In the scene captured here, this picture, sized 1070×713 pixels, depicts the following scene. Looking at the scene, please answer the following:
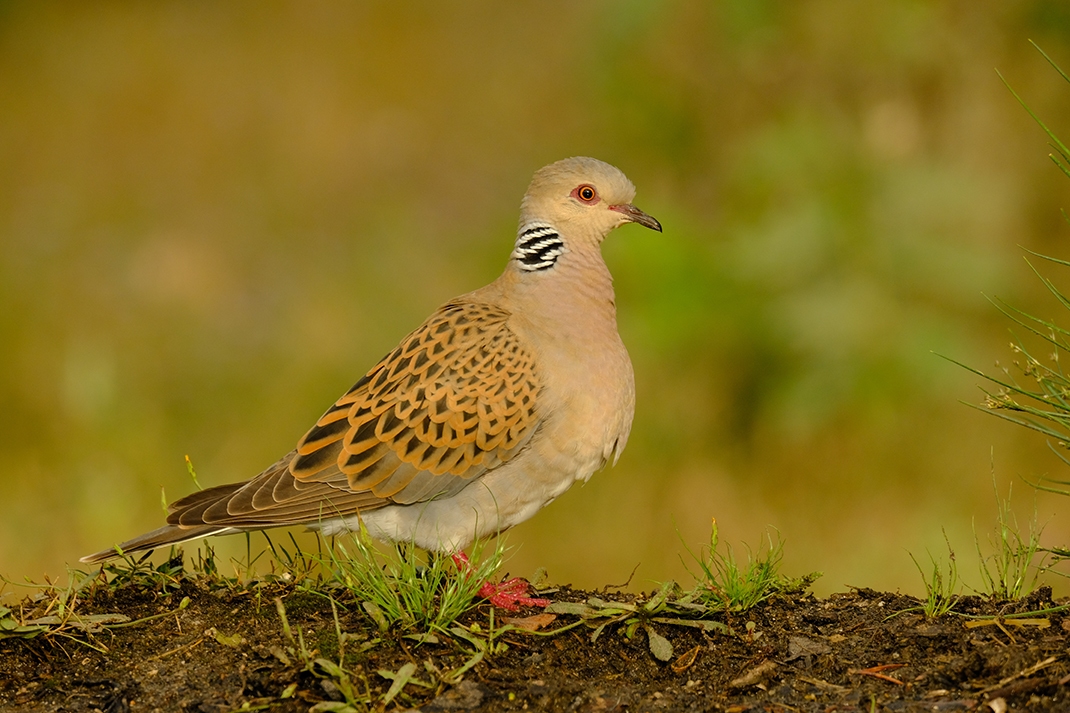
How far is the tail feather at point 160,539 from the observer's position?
3920 millimetres

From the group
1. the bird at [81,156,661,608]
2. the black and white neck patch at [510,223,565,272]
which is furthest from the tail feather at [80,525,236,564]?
the black and white neck patch at [510,223,565,272]

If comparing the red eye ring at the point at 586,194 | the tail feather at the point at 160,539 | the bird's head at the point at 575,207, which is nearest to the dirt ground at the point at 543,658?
the tail feather at the point at 160,539

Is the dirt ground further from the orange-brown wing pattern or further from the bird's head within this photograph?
the bird's head

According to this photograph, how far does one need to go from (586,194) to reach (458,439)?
121 centimetres

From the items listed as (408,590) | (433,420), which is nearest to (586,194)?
(433,420)

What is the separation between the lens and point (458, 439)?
4.44m

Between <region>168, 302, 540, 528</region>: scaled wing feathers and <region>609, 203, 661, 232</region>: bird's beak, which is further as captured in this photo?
<region>609, 203, 661, 232</region>: bird's beak

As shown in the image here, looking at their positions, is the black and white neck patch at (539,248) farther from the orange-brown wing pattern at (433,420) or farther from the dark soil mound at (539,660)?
the dark soil mound at (539,660)

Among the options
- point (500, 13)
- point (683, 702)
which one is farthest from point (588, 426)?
point (500, 13)

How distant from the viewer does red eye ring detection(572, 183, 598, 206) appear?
4934 mm

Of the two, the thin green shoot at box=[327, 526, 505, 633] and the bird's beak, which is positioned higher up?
the bird's beak

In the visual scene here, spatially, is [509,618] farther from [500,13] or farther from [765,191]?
[500,13]

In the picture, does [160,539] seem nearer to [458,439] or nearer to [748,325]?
[458,439]

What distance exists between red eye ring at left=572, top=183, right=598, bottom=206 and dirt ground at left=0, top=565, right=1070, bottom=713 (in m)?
1.76
